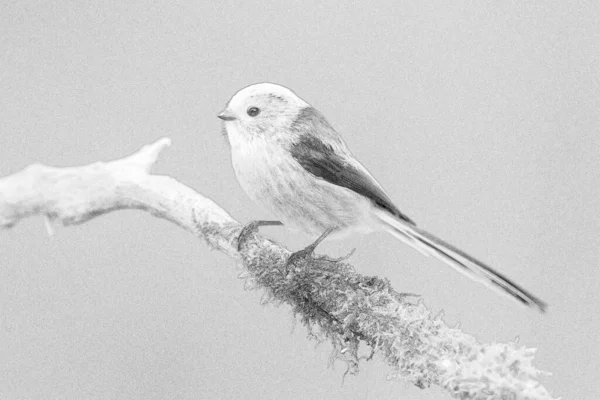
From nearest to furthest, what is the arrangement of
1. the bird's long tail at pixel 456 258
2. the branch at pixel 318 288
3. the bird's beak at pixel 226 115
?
the branch at pixel 318 288 → the bird's long tail at pixel 456 258 → the bird's beak at pixel 226 115

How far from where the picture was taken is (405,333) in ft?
3.19

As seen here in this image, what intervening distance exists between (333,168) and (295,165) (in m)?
0.05

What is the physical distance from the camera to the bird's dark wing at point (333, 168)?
116 cm

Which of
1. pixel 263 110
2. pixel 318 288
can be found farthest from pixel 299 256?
pixel 263 110

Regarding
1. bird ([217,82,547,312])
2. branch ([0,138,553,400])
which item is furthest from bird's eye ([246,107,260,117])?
branch ([0,138,553,400])

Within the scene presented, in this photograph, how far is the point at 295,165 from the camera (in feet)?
3.79

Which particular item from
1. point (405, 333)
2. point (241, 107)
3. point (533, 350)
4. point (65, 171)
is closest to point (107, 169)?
point (65, 171)

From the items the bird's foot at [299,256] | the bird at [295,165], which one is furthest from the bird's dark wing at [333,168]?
the bird's foot at [299,256]

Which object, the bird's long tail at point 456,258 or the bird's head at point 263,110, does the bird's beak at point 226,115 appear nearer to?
the bird's head at point 263,110

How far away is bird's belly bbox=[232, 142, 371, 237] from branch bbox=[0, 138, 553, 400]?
63 mm

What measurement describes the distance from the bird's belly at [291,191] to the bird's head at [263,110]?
3 centimetres

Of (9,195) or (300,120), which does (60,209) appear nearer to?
(9,195)

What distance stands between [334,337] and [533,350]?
0.33m

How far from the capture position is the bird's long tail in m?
0.98
